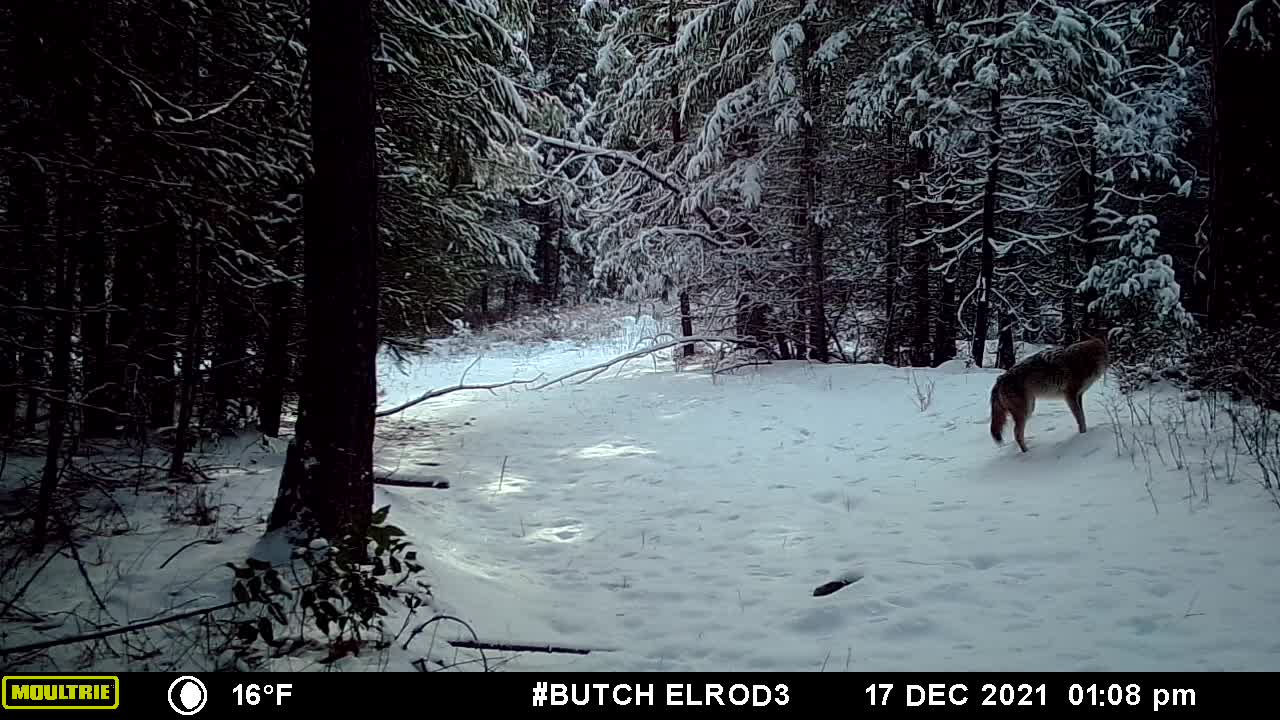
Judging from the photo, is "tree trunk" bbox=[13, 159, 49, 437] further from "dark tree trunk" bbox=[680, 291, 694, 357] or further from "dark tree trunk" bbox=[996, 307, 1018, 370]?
"dark tree trunk" bbox=[996, 307, 1018, 370]

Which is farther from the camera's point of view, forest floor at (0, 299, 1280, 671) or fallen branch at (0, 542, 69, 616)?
forest floor at (0, 299, 1280, 671)

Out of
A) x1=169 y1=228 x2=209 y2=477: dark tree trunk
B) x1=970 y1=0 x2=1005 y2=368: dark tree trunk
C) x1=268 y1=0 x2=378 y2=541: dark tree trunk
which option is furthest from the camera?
x1=970 y1=0 x2=1005 y2=368: dark tree trunk

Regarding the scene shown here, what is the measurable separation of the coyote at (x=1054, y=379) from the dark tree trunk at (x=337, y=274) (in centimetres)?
604

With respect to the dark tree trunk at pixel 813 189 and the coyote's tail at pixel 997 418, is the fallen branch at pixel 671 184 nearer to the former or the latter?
the dark tree trunk at pixel 813 189

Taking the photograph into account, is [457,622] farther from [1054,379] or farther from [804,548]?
[1054,379]

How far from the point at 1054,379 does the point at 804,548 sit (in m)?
3.25

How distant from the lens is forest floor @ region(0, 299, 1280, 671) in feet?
11.7

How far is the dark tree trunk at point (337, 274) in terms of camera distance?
167 inches

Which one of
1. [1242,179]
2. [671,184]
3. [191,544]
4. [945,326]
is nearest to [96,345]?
[191,544]

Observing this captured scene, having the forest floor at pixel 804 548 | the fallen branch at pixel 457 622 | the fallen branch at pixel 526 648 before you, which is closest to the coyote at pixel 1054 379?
the forest floor at pixel 804 548

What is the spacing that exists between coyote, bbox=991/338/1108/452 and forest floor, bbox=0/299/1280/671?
37 cm

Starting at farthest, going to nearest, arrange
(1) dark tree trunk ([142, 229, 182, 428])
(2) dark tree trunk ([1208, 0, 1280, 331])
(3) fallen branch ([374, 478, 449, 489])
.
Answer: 1. (3) fallen branch ([374, 478, 449, 489])
2. (2) dark tree trunk ([1208, 0, 1280, 331])
3. (1) dark tree trunk ([142, 229, 182, 428])
